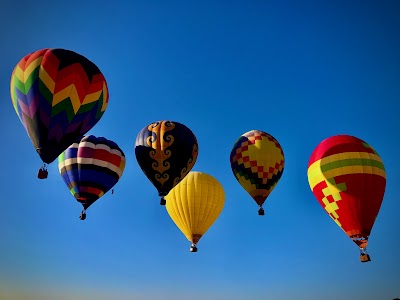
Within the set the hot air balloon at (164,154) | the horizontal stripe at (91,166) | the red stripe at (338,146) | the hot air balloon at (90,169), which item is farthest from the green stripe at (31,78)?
the red stripe at (338,146)

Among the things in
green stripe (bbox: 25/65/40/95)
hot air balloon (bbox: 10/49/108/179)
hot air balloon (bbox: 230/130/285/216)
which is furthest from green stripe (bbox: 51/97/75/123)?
hot air balloon (bbox: 230/130/285/216)

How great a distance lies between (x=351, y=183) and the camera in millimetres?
13312

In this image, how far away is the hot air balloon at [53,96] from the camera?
39.2ft

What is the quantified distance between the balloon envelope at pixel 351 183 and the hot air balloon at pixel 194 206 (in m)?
5.71

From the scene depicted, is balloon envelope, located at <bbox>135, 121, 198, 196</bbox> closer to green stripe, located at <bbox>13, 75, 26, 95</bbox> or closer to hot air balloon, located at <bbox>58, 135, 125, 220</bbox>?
hot air balloon, located at <bbox>58, 135, 125, 220</bbox>

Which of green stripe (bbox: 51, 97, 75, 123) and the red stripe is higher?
green stripe (bbox: 51, 97, 75, 123)

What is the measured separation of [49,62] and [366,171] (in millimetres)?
11977

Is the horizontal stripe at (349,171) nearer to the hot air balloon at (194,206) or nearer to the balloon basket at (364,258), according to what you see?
the balloon basket at (364,258)

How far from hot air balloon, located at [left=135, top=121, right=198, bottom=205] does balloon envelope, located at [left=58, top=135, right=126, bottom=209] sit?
1638 millimetres

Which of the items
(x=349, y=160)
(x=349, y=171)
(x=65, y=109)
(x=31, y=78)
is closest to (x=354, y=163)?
(x=349, y=160)

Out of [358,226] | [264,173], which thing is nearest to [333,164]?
[358,226]

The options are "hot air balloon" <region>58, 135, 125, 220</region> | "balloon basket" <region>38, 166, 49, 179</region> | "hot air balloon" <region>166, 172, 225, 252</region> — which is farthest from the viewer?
"hot air balloon" <region>166, 172, 225, 252</region>

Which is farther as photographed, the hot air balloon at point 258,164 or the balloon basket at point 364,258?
the hot air balloon at point 258,164

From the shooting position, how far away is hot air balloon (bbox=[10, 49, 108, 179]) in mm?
11961
